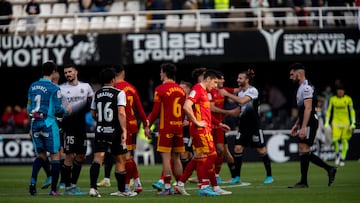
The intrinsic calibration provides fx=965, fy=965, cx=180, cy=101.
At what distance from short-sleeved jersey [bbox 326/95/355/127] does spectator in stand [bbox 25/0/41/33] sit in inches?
456

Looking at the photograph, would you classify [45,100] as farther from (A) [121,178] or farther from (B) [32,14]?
(B) [32,14]

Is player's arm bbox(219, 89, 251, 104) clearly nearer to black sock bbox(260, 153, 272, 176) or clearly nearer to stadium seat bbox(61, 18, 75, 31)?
black sock bbox(260, 153, 272, 176)

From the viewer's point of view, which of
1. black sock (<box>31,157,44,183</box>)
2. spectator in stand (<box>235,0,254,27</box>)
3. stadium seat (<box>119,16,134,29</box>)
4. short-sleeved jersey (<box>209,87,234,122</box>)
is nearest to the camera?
black sock (<box>31,157,44,183</box>)

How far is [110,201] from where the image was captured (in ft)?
52.9

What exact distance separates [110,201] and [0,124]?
68.3ft

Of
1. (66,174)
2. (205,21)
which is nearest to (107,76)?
(66,174)

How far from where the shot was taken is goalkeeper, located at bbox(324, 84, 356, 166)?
28906 mm

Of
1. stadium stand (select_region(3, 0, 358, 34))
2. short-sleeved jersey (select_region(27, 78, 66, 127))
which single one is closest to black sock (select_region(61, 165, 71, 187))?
short-sleeved jersey (select_region(27, 78, 66, 127))

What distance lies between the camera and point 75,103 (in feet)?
61.8

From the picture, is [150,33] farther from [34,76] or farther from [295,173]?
[295,173]

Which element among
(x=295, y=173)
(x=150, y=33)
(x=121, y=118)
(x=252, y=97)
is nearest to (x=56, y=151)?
(x=121, y=118)

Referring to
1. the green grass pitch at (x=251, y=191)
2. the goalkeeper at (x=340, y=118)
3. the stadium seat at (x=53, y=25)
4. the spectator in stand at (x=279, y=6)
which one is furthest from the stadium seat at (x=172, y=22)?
the green grass pitch at (x=251, y=191)

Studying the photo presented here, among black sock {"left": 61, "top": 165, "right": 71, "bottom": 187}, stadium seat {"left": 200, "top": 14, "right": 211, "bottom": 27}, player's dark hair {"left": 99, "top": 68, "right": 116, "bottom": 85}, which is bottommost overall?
black sock {"left": 61, "top": 165, "right": 71, "bottom": 187}

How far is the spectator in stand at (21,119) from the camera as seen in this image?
34344 millimetres
